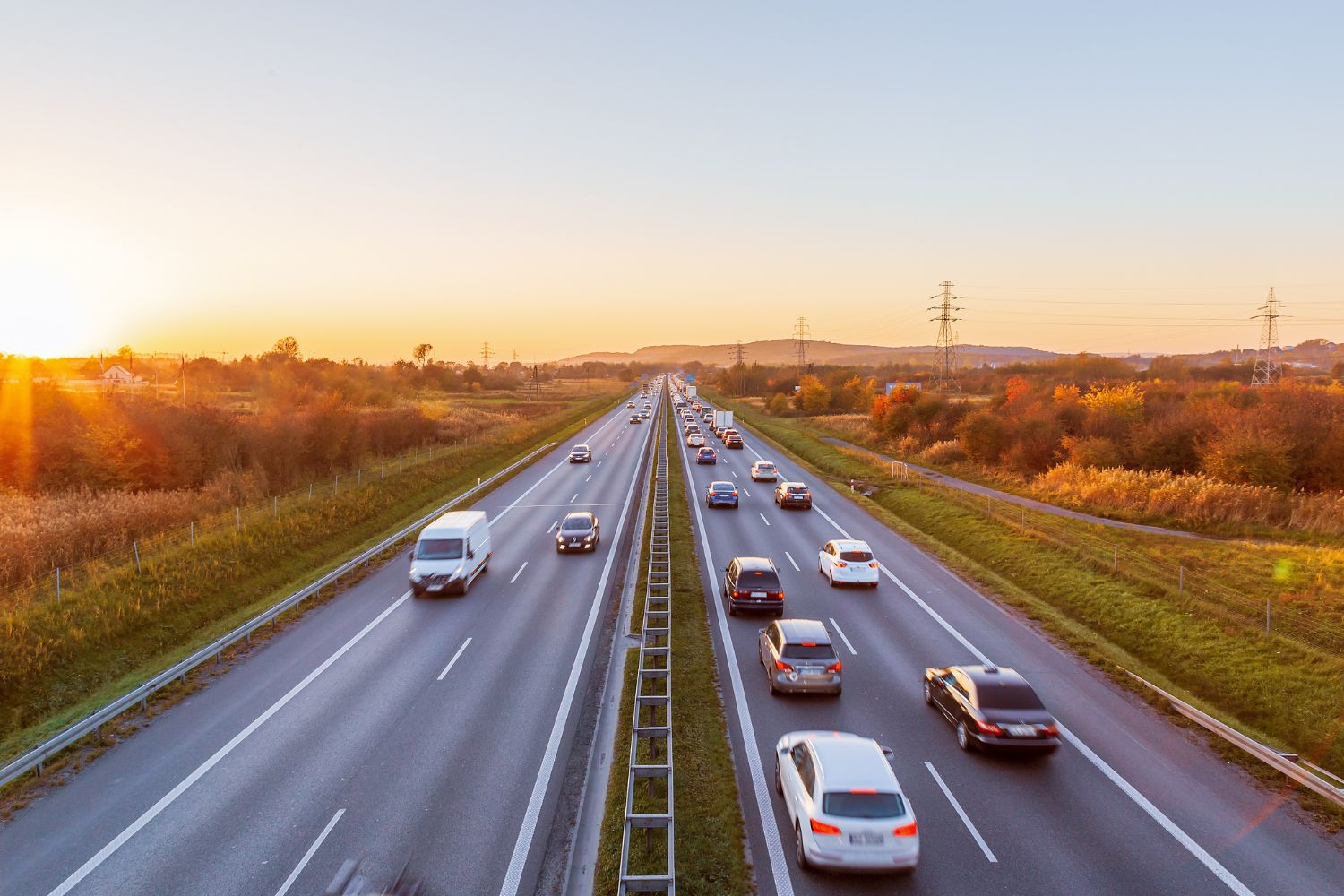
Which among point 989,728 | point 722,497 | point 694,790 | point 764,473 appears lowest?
point 694,790

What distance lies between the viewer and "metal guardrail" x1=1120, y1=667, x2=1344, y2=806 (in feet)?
37.2

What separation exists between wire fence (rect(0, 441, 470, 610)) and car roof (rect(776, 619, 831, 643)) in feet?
60.8

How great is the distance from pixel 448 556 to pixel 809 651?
12876mm

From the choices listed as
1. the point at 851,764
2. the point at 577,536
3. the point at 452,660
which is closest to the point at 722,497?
the point at 577,536

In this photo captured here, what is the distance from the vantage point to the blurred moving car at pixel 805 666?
48.3ft

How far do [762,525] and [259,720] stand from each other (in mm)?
22555

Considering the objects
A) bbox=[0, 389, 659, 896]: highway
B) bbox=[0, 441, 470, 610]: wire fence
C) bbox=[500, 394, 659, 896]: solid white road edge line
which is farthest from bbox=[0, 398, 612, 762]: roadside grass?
bbox=[500, 394, 659, 896]: solid white road edge line

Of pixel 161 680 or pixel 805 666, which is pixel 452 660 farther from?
pixel 805 666

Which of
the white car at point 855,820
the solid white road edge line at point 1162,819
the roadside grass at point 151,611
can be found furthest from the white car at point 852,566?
the roadside grass at point 151,611

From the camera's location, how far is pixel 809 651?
14.9 m

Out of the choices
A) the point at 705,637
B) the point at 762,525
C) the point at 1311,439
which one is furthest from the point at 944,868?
the point at 1311,439

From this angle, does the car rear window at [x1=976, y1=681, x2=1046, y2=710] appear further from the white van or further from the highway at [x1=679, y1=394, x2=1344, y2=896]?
the white van

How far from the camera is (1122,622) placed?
65.5 ft

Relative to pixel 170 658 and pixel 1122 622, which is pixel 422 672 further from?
pixel 1122 622
